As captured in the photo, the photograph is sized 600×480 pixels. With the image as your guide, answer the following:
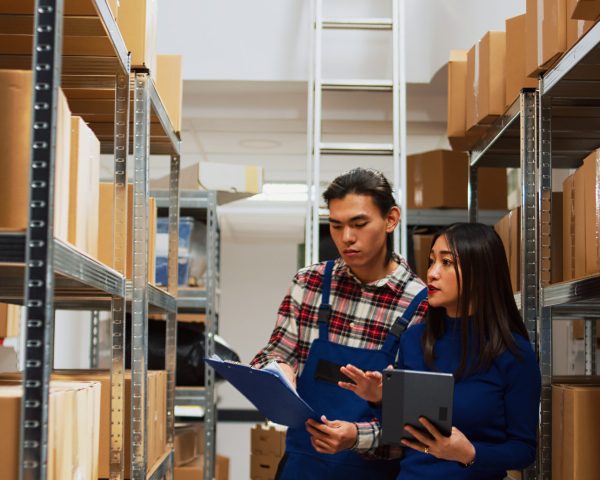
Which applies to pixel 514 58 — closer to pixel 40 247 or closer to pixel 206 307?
pixel 40 247

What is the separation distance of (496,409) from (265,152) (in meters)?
Result: 5.15

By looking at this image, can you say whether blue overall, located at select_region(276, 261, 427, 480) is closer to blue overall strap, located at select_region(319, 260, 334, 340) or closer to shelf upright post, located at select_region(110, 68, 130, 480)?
blue overall strap, located at select_region(319, 260, 334, 340)

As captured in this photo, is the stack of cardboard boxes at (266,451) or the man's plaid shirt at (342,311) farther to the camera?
the stack of cardboard boxes at (266,451)

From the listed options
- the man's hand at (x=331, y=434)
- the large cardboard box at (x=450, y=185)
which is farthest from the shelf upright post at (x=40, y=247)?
the large cardboard box at (x=450, y=185)

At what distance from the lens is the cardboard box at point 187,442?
179 inches

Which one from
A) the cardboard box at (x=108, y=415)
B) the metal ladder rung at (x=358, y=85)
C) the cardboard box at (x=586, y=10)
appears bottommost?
the cardboard box at (x=108, y=415)

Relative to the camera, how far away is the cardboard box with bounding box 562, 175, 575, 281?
8.18 feet

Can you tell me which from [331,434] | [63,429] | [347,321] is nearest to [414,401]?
[331,434]

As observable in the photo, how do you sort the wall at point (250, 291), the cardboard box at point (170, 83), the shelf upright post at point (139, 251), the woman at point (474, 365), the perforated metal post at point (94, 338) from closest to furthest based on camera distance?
the woman at point (474, 365) < the shelf upright post at point (139, 251) < the cardboard box at point (170, 83) < the perforated metal post at point (94, 338) < the wall at point (250, 291)

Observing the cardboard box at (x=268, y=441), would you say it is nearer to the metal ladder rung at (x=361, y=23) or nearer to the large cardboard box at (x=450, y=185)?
the large cardboard box at (x=450, y=185)

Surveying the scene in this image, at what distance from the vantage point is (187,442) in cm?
464

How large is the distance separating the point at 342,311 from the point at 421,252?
214 cm

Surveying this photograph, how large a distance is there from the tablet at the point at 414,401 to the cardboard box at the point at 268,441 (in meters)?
3.27

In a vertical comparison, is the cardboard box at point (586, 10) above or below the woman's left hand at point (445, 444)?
above
